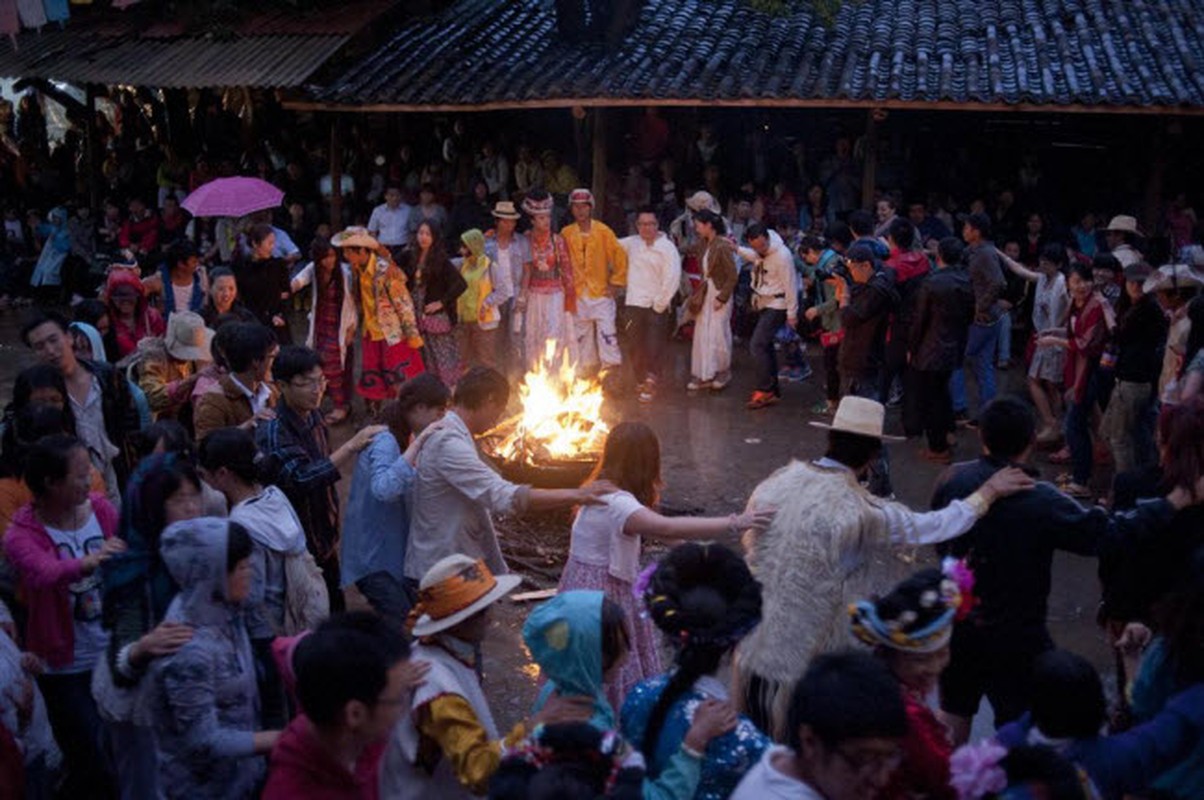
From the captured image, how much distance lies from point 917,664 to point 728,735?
0.63m

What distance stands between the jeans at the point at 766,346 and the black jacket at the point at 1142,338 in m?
3.86

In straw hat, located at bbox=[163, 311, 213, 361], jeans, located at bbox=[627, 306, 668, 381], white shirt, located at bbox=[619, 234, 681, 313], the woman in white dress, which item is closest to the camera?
straw hat, located at bbox=[163, 311, 213, 361]

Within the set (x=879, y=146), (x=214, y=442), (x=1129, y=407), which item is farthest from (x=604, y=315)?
(x=214, y=442)

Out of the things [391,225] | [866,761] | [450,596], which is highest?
[866,761]

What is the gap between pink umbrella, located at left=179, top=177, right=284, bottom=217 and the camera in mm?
11750

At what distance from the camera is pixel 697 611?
3.56m

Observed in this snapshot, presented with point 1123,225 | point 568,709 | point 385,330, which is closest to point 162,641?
point 568,709

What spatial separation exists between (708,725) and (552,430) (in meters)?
5.35

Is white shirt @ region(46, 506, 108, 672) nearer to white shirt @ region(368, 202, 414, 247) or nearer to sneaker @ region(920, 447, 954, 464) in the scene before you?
sneaker @ region(920, 447, 954, 464)

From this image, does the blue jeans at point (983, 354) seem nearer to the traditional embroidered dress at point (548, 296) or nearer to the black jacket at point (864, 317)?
the black jacket at point (864, 317)

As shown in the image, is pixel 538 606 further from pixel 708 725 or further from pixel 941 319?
pixel 941 319

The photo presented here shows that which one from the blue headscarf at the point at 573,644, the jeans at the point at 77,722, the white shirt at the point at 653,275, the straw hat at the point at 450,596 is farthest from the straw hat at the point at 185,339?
the white shirt at the point at 653,275

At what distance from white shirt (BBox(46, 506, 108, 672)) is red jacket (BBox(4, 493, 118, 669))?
2 centimetres

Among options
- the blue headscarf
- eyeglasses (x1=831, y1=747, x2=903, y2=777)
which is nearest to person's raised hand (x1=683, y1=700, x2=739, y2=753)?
the blue headscarf
